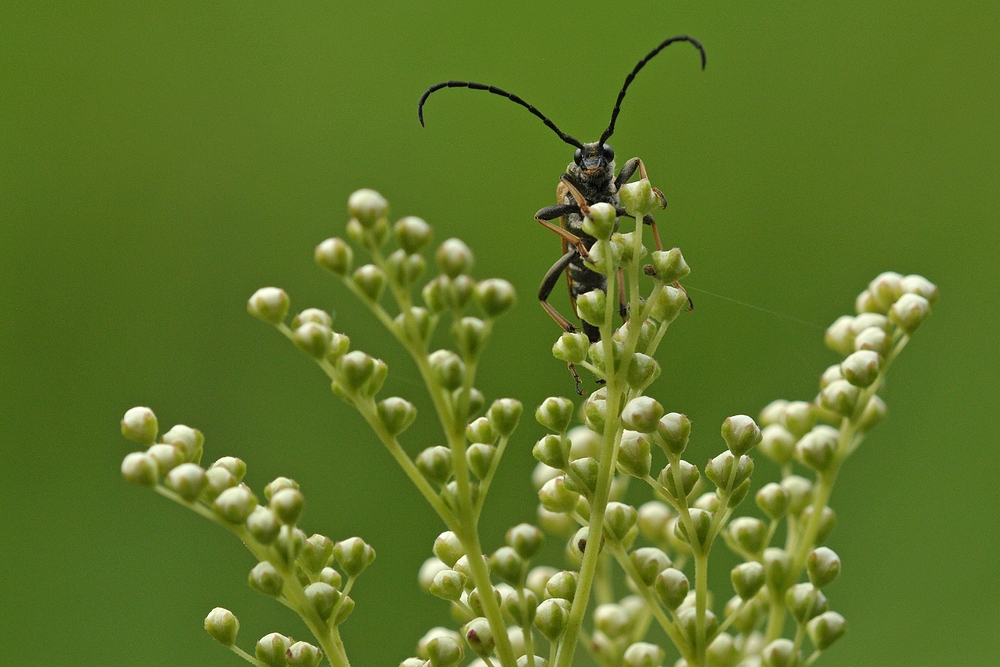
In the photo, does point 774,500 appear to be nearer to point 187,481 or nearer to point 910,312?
point 910,312

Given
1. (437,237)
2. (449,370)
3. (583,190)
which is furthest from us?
(437,237)

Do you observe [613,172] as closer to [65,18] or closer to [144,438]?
[144,438]

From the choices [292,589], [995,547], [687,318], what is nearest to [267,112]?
[687,318]

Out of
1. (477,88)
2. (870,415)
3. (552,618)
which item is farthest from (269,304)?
(870,415)

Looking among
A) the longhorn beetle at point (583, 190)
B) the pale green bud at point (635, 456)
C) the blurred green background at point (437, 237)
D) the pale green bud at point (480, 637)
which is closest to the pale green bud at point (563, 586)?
the pale green bud at point (480, 637)

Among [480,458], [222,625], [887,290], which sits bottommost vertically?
[222,625]

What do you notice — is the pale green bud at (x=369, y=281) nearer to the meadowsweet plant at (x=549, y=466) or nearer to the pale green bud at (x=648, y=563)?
the meadowsweet plant at (x=549, y=466)
